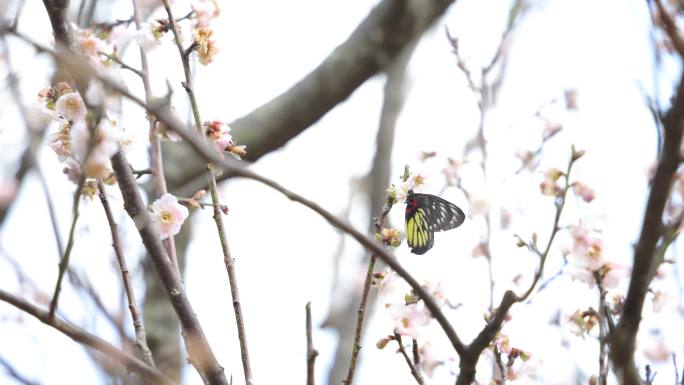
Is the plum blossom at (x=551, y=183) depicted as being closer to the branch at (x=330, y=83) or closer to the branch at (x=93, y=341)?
the branch at (x=330, y=83)

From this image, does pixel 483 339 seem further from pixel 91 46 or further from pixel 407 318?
pixel 91 46

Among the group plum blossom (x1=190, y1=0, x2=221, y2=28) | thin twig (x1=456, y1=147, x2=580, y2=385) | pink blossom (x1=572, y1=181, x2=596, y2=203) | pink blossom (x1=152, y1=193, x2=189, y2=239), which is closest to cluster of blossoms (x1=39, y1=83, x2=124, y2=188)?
pink blossom (x1=152, y1=193, x2=189, y2=239)

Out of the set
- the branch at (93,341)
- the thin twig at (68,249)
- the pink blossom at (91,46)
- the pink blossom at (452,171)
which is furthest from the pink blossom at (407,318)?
the pink blossom at (452,171)

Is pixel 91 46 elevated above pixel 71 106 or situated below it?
above

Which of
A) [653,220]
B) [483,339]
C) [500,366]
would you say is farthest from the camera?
[500,366]

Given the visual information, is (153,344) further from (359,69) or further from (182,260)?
(359,69)

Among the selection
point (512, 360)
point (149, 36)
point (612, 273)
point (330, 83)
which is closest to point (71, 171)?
point (149, 36)
